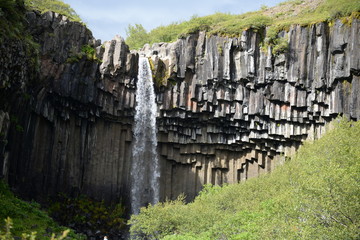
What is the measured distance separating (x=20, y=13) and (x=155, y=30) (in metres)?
31.2

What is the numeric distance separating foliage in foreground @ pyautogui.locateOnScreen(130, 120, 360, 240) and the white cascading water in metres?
4.34

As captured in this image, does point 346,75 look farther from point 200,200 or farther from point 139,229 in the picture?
point 139,229

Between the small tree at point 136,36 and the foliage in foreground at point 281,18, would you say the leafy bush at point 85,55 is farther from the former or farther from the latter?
the small tree at point 136,36

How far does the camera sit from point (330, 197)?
14.3 metres

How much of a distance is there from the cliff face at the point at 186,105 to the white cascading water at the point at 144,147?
2.01ft

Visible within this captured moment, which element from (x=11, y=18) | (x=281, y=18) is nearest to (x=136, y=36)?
(x=281, y=18)

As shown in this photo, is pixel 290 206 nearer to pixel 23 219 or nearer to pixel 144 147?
pixel 23 219

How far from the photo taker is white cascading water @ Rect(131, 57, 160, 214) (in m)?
34.1

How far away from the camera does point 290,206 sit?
652 inches

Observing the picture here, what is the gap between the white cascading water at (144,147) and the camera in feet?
112

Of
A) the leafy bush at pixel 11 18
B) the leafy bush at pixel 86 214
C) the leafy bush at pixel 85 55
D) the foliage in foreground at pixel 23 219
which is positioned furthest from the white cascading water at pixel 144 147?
the leafy bush at pixel 11 18

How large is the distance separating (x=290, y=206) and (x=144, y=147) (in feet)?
64.7

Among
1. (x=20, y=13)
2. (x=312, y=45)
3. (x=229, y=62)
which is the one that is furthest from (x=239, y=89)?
(x=20, y=13)

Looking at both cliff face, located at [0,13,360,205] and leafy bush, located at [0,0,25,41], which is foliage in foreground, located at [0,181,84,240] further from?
leafy bush, located at [0,0,25,41]
